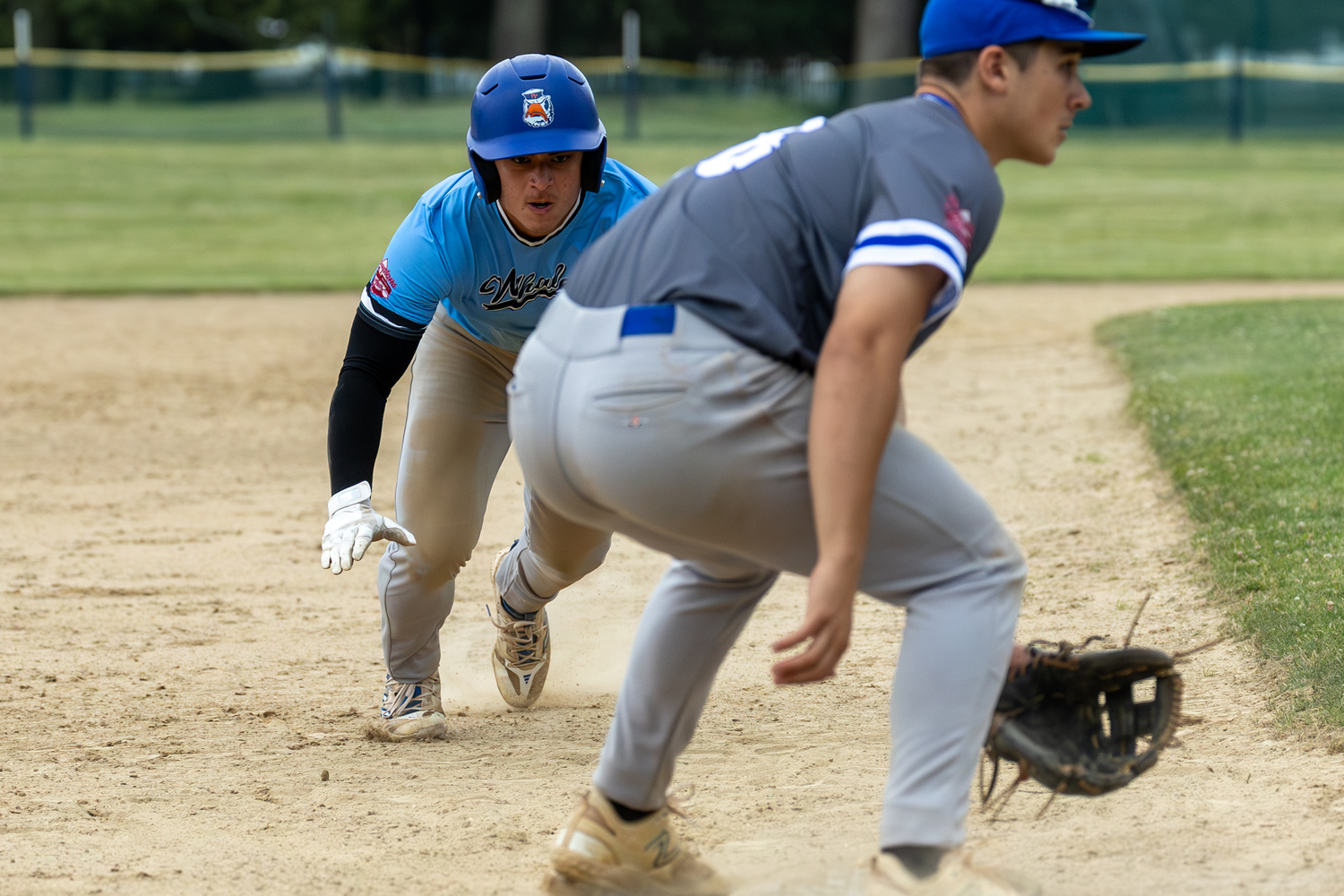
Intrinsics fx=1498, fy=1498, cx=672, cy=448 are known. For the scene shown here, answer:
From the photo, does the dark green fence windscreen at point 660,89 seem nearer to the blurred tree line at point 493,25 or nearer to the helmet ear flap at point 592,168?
the blurred tree line at point 493,25

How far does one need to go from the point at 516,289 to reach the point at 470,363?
1.05 feet

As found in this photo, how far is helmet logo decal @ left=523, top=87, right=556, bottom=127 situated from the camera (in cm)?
323

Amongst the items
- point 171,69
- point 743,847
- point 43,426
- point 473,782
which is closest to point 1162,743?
point 743,847

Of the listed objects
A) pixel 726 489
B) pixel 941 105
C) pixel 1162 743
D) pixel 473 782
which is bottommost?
pixel 473 782

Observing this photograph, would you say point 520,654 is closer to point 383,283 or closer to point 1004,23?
point 383,283

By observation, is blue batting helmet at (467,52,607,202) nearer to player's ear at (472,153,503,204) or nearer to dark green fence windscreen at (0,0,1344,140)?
player's ear at (472,153,503,204)

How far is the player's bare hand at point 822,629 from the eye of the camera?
2080mm

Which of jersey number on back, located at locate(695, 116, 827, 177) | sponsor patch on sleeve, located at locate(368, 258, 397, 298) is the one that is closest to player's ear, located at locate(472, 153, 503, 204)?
sponsor patch on sleeve, located at locate(368, 258, 397, 298)

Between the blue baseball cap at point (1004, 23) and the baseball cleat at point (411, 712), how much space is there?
220cm

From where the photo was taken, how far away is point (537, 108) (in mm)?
3238

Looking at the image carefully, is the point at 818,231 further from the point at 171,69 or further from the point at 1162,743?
the point at 171,69

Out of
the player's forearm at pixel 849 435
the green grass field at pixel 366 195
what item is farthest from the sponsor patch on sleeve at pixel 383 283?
the green grass field at pixel 366 195

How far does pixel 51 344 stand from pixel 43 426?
224 cm

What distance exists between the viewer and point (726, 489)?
216 cm
